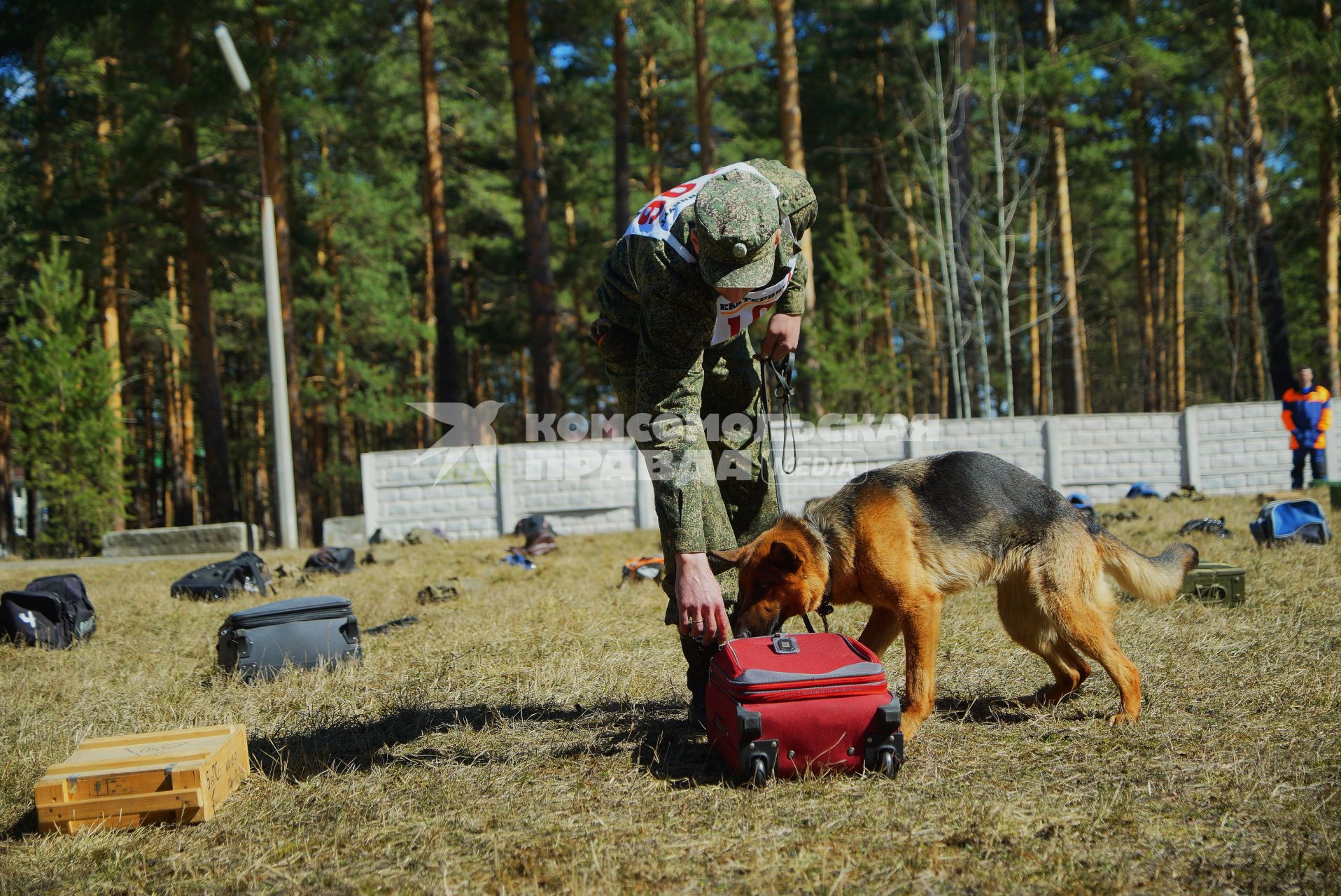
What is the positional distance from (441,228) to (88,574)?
8.97 metres

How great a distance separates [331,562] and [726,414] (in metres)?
7.16

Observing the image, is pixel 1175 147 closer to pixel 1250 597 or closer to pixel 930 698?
pixel 1250 597

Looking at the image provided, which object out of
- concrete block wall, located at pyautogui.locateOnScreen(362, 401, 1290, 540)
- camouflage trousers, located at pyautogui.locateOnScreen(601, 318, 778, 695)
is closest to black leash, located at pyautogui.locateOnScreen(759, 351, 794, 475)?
camouflage trousers, located at pyautogui.locateOnScreen(601, 318, 778, 695)

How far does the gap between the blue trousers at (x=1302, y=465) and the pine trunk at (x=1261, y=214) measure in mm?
3809

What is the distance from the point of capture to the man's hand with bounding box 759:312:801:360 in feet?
11.5

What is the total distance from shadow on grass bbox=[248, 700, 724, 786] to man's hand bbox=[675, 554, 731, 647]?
2.03 ft

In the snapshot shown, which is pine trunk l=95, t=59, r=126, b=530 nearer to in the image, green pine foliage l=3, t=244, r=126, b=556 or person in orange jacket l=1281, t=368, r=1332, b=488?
green pine foliage l=3, t=244, r=126, b=556

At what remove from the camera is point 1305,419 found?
13.3 metres

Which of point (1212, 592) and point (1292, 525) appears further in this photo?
point (1292, 525)

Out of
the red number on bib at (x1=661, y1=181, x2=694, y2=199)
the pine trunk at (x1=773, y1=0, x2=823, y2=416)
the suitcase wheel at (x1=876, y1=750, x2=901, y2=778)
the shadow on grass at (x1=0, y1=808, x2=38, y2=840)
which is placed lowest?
the shadow on grass at (x1=0, y1=808, x2=38, y2=840)

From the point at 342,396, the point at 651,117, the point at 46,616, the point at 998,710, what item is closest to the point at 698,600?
the point at 998,710

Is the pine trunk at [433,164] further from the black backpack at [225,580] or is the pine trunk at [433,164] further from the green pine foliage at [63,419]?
the black backpack at [225,580]

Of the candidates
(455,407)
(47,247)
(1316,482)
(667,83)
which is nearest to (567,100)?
(667,83)

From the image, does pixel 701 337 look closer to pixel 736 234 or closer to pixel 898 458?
pixel 736 234
